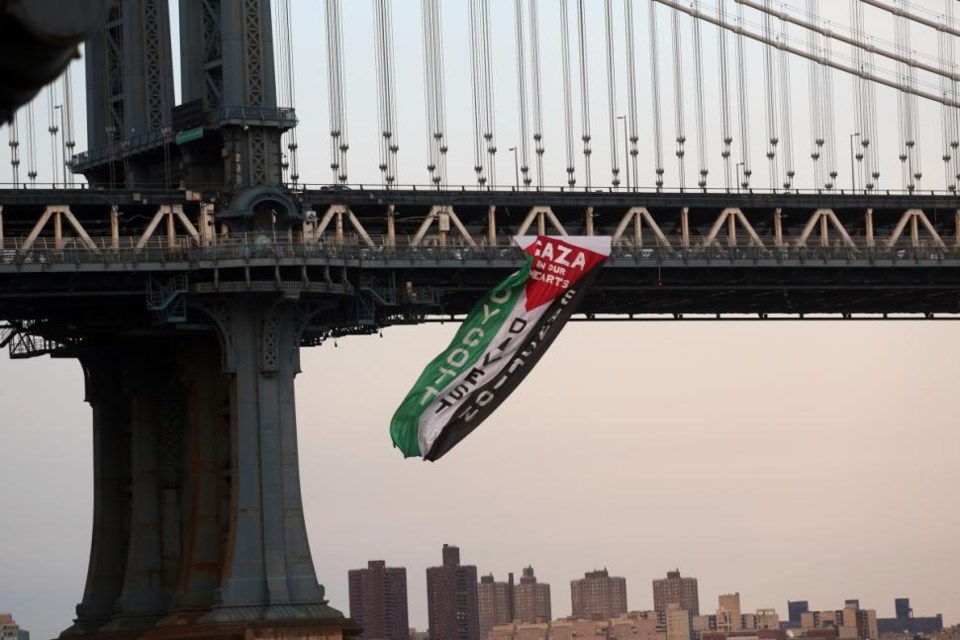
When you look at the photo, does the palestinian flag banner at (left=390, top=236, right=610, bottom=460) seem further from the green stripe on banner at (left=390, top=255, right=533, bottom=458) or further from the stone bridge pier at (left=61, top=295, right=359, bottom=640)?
the stone bridge pier at (left=61, top=295, right=359, bottom=640)

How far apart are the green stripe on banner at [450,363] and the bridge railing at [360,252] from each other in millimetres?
9358

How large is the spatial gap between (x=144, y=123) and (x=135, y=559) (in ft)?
57.5

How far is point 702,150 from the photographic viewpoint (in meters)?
93.5

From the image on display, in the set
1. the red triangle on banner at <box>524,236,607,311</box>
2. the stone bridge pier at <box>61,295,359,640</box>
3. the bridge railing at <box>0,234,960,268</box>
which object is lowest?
the stone bridge pier at <box>61,295,359,640</box>

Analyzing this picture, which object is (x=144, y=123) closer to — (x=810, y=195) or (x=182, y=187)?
(x=182, y=187)

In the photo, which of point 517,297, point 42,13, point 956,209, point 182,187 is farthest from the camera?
point 956,209

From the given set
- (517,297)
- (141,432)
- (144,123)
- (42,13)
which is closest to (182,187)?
(144,123)

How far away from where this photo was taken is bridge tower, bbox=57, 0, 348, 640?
255ft

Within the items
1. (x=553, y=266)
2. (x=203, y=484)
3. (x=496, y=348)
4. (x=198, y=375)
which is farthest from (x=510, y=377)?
(x=198, y=375)

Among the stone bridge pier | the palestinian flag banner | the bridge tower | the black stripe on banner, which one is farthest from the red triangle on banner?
the stone bridge pier

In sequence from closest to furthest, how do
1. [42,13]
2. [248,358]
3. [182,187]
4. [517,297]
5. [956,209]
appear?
[42,13] → [517,297] → [248,358] → [182,187] → [956,209]

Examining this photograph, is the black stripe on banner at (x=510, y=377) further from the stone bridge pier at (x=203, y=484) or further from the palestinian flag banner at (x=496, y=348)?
the stone bridge pier at (x=203, y=484)

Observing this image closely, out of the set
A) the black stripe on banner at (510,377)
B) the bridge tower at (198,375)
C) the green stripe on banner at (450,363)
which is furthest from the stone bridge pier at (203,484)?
the black stripe on banner at (510,377)

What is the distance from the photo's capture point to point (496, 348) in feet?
231
